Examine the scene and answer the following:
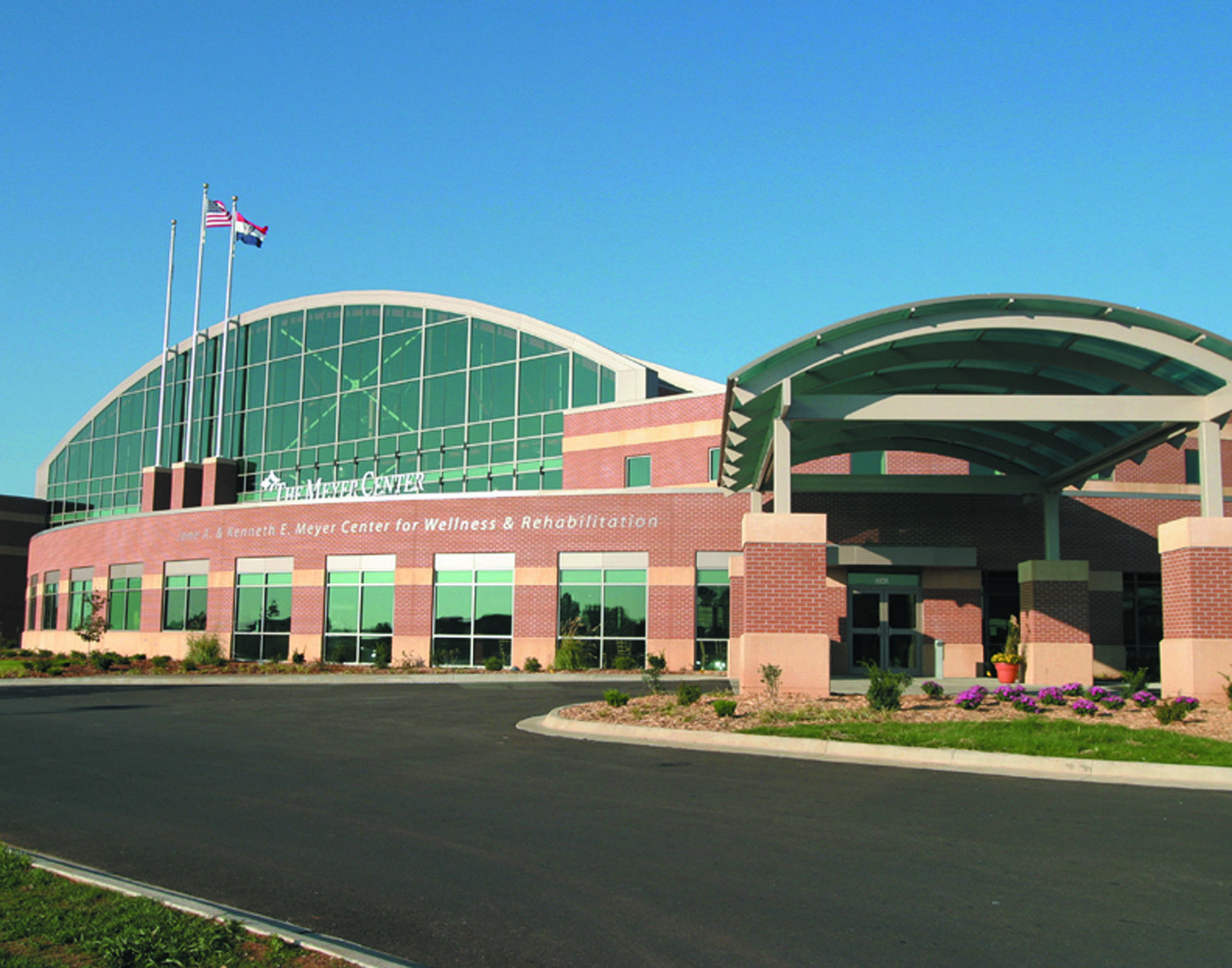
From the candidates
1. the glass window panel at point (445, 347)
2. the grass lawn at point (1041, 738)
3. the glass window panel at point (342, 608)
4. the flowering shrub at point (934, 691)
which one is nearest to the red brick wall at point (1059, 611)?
the flowering shrub at point (934, 691)

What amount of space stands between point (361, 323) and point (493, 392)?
25.2 feet

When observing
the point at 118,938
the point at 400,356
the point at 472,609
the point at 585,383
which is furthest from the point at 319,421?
the point at 118,938

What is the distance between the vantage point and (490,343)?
41.9 m

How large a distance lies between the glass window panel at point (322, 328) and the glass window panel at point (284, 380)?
1.31 m

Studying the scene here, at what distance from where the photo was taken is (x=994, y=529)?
28234 mm

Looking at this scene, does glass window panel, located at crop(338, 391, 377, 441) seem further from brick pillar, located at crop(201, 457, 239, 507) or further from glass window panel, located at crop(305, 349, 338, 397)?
brick pillar, located at crop(201, 457, 239, 507)

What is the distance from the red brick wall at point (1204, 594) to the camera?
58.5ft

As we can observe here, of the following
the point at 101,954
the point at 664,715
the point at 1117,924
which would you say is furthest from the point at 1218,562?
the point at 101,954

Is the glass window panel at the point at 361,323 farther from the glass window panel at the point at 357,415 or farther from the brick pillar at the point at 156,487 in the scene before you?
the brick pillar at the point at 156,487

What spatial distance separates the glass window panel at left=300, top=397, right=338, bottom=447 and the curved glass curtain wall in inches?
2.1

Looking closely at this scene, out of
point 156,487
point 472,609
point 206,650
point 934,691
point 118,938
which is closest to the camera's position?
point 118,938

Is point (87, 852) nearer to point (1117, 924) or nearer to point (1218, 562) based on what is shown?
point (1117, 924)

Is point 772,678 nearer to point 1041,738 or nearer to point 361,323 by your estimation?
point 1041,738

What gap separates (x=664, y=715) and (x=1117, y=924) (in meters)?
10.7
